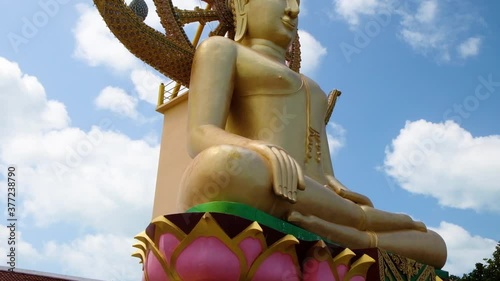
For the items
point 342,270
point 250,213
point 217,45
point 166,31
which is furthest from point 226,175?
point 166,31

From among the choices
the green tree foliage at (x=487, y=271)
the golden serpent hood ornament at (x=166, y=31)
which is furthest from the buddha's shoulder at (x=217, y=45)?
the green tree foliage at (x=487, y=271)

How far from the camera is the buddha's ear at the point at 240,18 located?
4.82 metres

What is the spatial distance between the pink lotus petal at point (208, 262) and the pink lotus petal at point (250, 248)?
0.07 metres

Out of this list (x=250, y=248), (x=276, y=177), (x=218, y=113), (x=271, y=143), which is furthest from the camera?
(x=271, y=143)

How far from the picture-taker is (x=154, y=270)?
10.5 feet

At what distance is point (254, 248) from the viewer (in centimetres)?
315

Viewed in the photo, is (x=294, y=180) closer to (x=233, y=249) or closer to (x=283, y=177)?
(x=283, y=177)

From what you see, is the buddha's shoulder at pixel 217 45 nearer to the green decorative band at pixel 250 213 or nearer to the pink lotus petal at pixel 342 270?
the green decorative band at pixel 250 213

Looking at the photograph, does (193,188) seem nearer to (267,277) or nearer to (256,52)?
(267,277)

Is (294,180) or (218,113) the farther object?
(218,113)

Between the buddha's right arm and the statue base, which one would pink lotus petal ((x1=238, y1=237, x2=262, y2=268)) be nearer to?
the statue base

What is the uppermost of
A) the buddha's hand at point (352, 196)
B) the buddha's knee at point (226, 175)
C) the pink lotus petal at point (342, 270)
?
the buddha's hand at point (352, 196)

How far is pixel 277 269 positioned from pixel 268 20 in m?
2.30

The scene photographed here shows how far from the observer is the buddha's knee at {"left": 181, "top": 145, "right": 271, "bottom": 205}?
329cm
